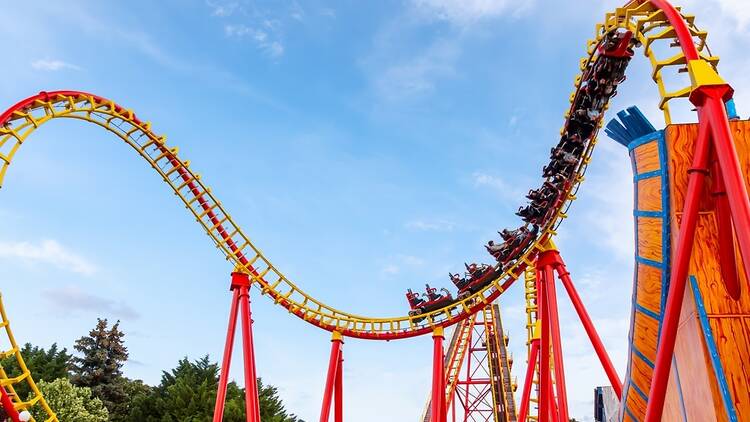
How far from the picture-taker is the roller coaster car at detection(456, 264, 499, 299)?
1198 centimetres

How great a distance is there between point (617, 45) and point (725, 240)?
4188mm

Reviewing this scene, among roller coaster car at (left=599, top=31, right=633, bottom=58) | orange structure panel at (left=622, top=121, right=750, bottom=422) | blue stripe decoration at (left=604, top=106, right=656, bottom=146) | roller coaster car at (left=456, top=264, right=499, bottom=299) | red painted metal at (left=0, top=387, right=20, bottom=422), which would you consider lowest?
red painted metal at (left=0, top=387, right=20, bottom=422)

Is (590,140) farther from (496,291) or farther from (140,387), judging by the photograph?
(140,387)

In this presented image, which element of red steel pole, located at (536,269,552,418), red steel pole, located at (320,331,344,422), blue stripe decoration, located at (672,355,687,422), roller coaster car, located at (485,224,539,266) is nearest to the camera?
blue stripe decoration, located at (672,355,687,422)

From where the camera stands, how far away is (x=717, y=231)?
16.9 feet

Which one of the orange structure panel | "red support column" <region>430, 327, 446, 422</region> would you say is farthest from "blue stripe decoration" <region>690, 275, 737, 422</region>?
"red support column" <region>430, 327, 446, 422</region>

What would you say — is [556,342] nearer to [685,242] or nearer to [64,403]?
[685,242]

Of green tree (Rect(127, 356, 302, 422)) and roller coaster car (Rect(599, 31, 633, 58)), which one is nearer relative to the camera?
roller coaster car (Rect(599, 31, 633, 58))

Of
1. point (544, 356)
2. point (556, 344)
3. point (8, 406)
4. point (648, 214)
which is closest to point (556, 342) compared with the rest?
point (556, 344)

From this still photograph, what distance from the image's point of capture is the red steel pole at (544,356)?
1006 cm

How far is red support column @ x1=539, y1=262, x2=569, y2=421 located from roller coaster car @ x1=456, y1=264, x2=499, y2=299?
1737 mm

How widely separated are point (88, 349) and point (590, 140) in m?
22.4

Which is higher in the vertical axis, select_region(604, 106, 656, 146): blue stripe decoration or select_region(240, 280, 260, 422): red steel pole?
select_region(604, 106, 656, 146): blue stripe decoration

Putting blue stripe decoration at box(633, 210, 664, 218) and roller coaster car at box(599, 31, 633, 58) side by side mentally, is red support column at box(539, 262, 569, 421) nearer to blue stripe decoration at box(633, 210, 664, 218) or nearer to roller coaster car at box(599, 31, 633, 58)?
roller coaster car at box(599, 31, 633, 58)
